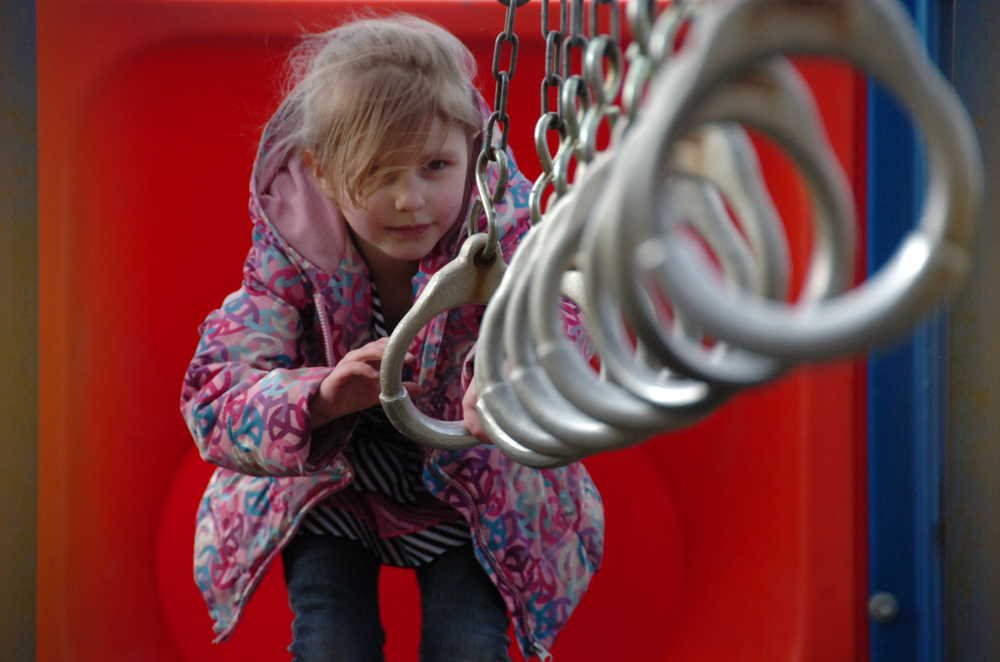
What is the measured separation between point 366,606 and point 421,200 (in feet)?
1.10

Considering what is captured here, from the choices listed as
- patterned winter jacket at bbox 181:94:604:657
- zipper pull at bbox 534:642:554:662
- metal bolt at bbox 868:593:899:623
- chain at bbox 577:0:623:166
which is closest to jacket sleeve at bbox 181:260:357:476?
patterned winter jacket at bbox 181:94:604:657

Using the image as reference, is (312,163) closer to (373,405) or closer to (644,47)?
(373,405)

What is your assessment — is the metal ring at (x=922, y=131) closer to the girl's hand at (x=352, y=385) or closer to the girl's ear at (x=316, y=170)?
the girl's hand at (x=352, y=385)

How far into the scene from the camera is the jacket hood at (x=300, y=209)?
1.06m

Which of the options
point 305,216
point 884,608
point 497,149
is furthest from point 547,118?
point 884,608

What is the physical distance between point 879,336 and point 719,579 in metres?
1.10

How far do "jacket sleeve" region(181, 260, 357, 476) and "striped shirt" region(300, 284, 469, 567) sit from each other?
8cm

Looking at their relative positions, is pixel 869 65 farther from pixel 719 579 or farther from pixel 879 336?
pixel 719 579

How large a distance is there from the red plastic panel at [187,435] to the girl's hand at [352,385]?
47 cm

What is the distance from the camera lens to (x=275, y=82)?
136cm

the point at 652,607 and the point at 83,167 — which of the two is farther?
the point at 652,607

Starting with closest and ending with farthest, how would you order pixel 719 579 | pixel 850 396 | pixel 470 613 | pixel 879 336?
pixel 879 336
pixel 470 613
pixel 850 396
pixel 719 579

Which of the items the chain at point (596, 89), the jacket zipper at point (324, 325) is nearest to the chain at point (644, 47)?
the chain at point (596, 89)

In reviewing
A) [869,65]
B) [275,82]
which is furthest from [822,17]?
[275,82]
